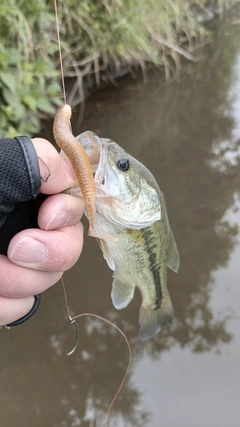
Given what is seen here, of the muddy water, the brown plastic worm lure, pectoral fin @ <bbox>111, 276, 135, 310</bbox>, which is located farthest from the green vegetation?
the brown plastic worm lure

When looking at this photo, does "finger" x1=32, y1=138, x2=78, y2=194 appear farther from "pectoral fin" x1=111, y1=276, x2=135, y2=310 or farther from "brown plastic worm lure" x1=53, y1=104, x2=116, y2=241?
"pectoral fin" x1=111, y1=276, x2=135, y2=310

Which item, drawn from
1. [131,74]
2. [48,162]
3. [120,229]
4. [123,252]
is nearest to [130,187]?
[120,229]

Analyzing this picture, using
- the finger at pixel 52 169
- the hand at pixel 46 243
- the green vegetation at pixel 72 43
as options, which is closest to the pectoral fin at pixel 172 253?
the hand at pixel 46 243

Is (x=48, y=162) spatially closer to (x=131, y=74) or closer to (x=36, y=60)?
(x=36, y=60)

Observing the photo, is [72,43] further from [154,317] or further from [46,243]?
[46,243]

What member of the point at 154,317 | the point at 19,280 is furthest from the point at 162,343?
the point at 19,280

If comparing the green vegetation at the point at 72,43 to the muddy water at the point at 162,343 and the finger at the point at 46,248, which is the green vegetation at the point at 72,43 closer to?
the muddy water at the point at 162,343

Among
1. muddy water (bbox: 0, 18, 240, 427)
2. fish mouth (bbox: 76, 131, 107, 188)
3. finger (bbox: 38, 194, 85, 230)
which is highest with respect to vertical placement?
fish mouth (bbox: 76, 131, 107, 188)

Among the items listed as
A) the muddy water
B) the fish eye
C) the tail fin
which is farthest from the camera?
the muddy water
